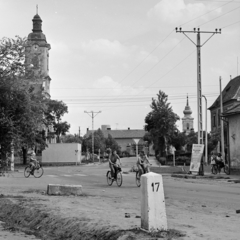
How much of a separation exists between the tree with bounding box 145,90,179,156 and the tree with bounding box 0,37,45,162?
2778 inches

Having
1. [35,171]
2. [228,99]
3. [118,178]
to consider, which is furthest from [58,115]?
[118,178]

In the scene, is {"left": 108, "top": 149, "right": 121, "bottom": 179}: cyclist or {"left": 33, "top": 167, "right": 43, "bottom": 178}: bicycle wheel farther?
{"left": 33, "top": 167, "right": 43, "bottom": 178}: bicycle wheel

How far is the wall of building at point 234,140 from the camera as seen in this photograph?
34969 mm

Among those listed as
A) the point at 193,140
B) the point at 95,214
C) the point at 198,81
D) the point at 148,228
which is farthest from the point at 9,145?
the point at 193,140

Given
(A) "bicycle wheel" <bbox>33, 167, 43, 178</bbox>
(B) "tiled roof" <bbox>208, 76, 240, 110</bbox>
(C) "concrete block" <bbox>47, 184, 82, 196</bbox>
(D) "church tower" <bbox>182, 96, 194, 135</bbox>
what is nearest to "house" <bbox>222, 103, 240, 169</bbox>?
(A) "bicycle wheel" <bbox>33, 167, 43, 178</bbox>

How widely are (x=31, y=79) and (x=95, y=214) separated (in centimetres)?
548

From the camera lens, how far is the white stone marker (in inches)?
263

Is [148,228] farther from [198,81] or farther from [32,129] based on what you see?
[198,81]

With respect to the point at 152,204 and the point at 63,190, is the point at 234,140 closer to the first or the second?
the point at 63,190

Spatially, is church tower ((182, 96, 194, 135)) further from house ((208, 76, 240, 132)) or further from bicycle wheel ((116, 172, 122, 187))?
bicycle wheel ((116, 172, 122, 187))

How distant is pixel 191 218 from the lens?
Result: 905 cm


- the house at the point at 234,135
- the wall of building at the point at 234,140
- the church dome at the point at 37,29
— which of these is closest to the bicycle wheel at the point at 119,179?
the house at the point at 234,135

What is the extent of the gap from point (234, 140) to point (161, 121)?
1911 inches

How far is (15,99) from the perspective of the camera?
13.2 meters
